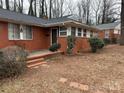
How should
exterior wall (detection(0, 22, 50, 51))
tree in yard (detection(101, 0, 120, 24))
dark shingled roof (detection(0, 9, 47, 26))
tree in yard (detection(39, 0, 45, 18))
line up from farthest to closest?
tree in yard (detection(101, 0, 120, 24))
tree in yard (detection(39, 0, 45, 18))
dark shingled roof (detection(0, 9, 47, 26))
exterior wall (detection(0, 22, 50, 51))

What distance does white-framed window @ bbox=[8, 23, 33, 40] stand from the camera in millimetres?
10377

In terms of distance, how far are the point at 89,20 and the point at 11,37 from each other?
33.3 metres

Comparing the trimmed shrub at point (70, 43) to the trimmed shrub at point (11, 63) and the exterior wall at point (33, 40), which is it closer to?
the exterior wall at point (33, 40)

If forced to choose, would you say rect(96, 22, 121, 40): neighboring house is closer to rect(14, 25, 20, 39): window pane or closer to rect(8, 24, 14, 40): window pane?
rect(14, 25, 20, 39): window pane

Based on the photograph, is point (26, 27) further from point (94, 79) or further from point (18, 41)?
point (94, 79)

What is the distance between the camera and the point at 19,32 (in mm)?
11023

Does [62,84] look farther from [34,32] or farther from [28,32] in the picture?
[34,32]

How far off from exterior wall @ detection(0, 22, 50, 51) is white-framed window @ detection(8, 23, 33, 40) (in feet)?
1.06

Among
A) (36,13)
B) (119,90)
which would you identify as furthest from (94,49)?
(36,13)

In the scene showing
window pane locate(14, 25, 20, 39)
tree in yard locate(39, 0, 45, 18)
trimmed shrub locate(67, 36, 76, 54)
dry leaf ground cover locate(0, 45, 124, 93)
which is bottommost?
dry leaf ground cover locate(0, 45, 124, 93)

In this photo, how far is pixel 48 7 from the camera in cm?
3328

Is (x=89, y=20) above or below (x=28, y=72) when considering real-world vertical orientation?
above

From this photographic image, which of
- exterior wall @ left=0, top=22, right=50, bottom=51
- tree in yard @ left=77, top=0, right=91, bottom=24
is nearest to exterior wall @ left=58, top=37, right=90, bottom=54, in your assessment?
exterior wall @ left=0, top=22, right=50, bottom=51

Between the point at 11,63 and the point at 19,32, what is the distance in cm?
572
